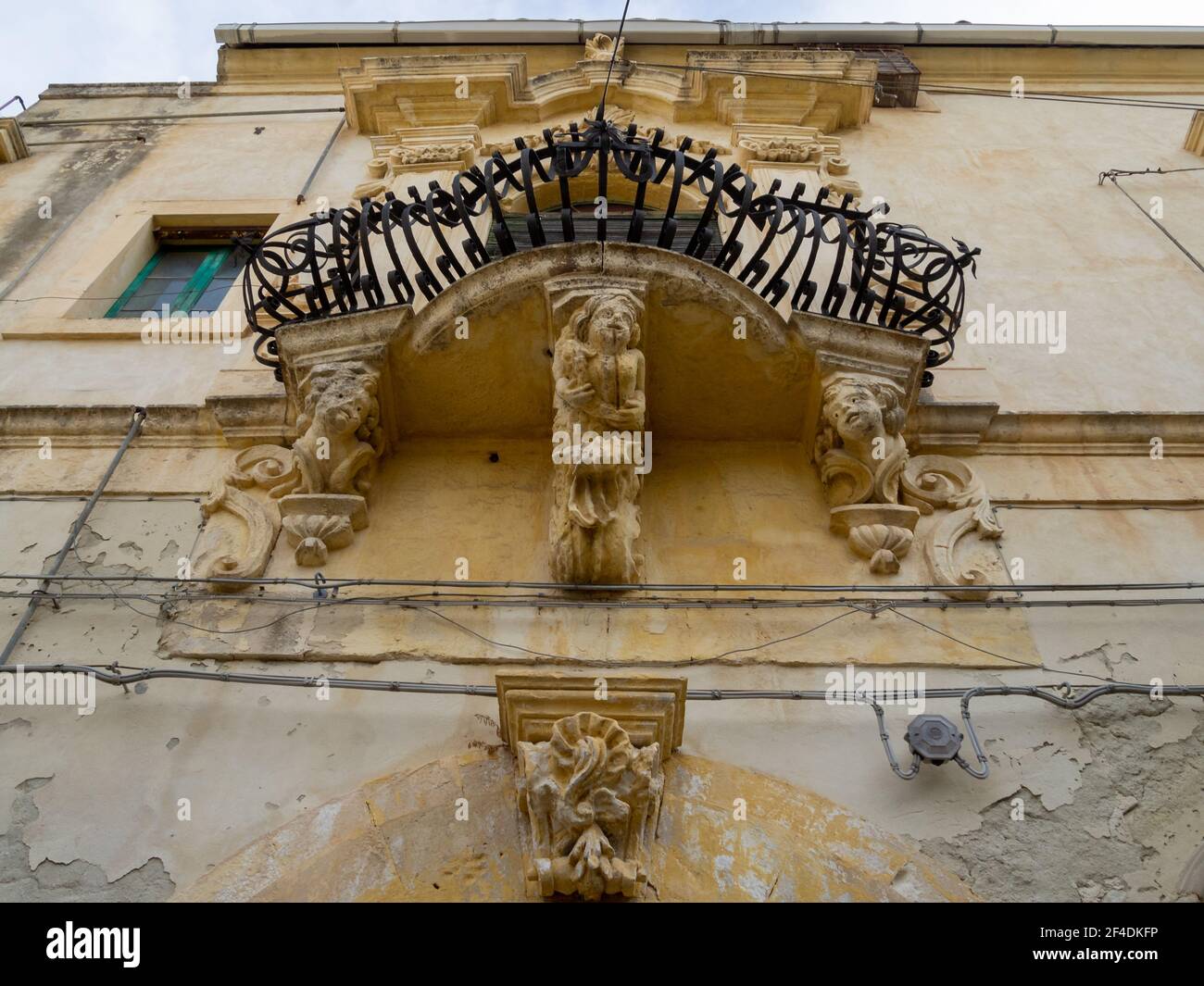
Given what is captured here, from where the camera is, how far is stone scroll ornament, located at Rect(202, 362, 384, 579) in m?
4.65

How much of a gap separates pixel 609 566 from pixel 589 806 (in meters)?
1.31

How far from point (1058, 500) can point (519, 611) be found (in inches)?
105

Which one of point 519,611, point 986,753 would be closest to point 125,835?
point 519,611

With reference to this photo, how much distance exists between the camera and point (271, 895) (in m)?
3.41

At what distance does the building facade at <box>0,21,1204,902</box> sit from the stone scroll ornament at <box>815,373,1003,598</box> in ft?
0.07

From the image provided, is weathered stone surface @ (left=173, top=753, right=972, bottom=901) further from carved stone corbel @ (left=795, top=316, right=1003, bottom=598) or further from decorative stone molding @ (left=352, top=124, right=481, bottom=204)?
decorative stone molding @ (left=352, top=124, right=481, bottom=204)

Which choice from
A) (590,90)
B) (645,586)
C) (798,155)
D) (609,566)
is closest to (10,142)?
(590,90)

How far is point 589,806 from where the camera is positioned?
131 inches

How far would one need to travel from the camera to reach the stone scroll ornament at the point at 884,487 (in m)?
4.63

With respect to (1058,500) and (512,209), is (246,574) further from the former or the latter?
(512,209)

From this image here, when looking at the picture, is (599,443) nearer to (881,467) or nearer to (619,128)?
(881,467)

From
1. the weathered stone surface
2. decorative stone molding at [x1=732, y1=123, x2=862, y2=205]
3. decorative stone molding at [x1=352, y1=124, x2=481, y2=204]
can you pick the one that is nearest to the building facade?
the weathered stone surface

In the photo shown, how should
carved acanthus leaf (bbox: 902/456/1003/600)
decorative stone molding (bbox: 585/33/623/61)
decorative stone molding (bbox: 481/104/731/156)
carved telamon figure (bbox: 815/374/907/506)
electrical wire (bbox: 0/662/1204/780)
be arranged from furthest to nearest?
decorative stone molding (bbox: 585/33/623/61)
decorative stone molding (bbox: 481/104/731/156)
carved telamon figure (bbox: 815/374/907/506)
carved acanthus leaf (bbox: 902/456/1003/600)
electrical wire (bbox: 0/662/1204/780)
